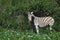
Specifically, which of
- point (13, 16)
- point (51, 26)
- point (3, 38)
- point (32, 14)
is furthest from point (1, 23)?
point (3, 38)

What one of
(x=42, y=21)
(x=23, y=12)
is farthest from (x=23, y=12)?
(x=42, y=21)

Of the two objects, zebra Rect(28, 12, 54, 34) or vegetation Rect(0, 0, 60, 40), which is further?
vegetation Rect(0, 0, 60, 40)

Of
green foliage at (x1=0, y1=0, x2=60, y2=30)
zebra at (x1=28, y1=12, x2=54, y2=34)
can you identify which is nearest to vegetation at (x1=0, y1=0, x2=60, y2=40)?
green foliage at (x1=0, y1=0, x2=60, y2=30)

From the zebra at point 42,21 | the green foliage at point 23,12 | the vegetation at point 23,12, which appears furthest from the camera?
the green foliage at point 23,12

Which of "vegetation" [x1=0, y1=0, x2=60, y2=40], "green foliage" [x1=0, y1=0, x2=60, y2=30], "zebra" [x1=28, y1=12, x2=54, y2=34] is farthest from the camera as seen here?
"green foliage" [x1=0, y1=0, x2=60, y2=30]

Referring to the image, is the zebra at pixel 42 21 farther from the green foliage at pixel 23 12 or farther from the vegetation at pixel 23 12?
the green foliage at pixel 23 12

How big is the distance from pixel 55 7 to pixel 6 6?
274 cm

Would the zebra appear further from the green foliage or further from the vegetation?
the green foliage

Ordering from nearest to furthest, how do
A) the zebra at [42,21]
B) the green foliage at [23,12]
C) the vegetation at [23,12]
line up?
1. the zebra at [42,21]
2. the vegetation at [23,12]
3. the green foliage at [23,12]

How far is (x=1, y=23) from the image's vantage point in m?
14.5

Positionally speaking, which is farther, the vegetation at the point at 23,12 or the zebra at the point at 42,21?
the vegetation at the point at 23,12

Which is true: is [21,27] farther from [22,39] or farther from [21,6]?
[22,39]

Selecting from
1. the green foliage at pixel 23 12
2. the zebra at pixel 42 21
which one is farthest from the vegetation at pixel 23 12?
the zebra at pixel 42 21

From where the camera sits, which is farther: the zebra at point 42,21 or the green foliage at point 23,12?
the green foliage at point 23,12
